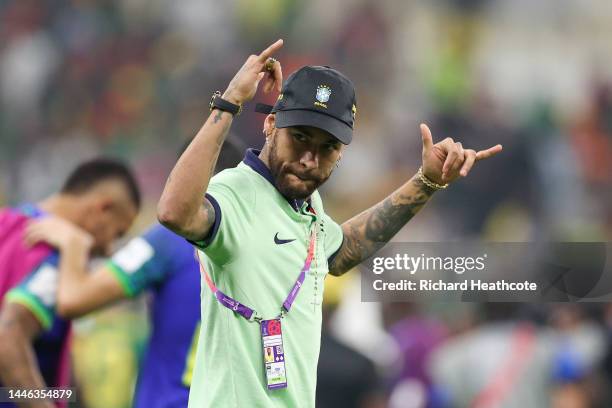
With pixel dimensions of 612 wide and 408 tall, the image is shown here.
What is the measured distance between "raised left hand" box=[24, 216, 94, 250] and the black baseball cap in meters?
1.79

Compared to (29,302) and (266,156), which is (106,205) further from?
(266,156)

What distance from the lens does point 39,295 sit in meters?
5.22

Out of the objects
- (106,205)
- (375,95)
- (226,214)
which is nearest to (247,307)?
(226,214)

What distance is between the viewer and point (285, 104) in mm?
A: 3766

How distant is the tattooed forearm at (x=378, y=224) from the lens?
13.9 feet

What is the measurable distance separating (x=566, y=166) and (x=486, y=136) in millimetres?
1226

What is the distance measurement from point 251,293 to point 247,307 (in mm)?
44

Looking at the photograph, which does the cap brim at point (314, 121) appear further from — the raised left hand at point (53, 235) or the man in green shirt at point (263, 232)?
the raised left hand at point (53, 235)

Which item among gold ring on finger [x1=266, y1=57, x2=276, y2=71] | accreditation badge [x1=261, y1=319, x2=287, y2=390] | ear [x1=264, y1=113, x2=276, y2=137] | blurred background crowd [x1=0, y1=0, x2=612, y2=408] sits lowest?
accreditation badge [x1=261, y1=319, x2=287, y2=390]

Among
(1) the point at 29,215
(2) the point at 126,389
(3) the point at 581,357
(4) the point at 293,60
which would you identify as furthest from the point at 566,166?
(1) the point at 29,215

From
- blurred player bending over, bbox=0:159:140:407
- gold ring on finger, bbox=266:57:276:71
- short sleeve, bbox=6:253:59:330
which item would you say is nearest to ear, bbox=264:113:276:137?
gold ring on finger, bbox=266:57:276:71

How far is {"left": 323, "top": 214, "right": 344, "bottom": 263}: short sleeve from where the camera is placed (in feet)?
13.4

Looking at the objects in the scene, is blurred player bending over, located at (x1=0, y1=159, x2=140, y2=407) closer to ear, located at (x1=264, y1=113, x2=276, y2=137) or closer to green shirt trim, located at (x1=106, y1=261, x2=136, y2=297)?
green shirt trim, located at (x1=106, y1=261, x2=136, y2=297)

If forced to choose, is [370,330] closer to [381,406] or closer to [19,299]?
[381,406]
